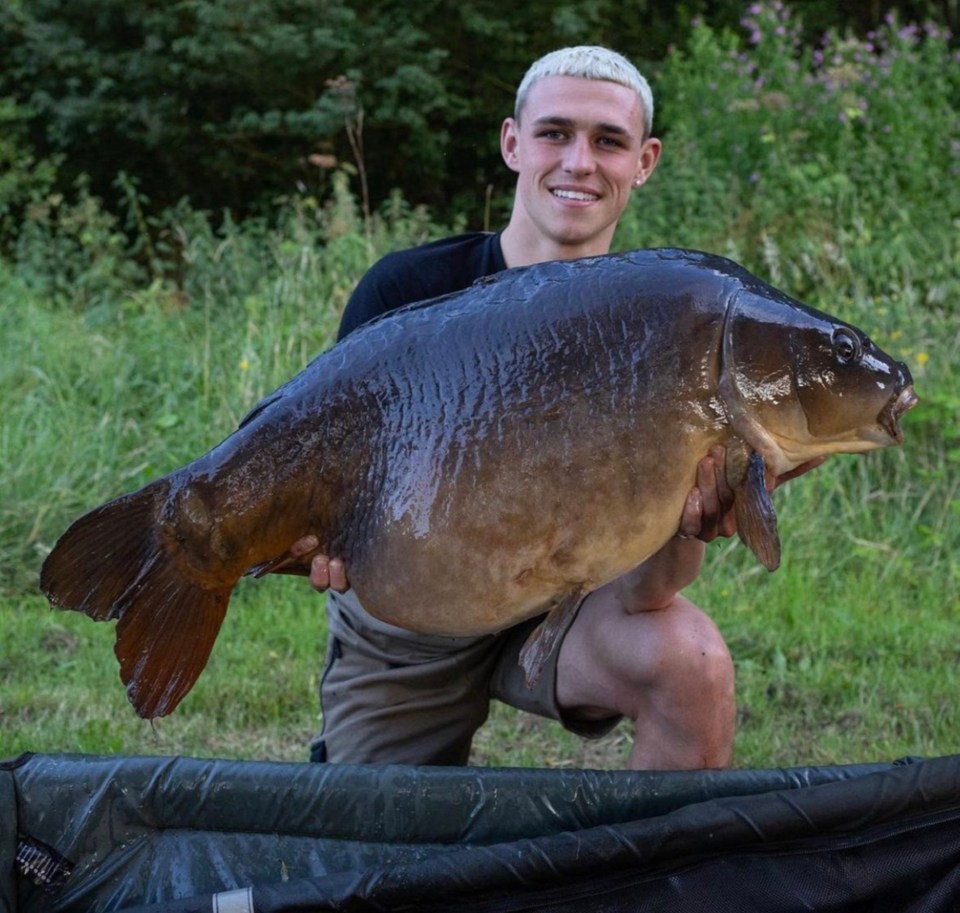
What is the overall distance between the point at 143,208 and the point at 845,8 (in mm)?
5526

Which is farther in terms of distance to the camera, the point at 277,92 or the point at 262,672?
the point at 277,92

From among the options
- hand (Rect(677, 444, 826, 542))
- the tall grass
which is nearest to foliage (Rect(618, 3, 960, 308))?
the tall grass

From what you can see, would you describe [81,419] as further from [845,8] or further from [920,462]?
[845,8]

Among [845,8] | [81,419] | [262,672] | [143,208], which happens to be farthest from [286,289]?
[845,8]

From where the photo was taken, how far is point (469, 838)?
1.81m

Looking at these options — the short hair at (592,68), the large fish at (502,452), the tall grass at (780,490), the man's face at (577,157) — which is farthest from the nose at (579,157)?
the tall grass at (780,490)

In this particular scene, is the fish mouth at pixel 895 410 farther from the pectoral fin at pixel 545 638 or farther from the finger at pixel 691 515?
the pectoral fin at pixel 545 638

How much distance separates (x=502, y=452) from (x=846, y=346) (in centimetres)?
42

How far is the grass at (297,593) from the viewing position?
2.78 meters

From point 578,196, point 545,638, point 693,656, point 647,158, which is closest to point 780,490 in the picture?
point 647,158

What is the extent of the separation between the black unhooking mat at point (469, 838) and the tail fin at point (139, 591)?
277mm

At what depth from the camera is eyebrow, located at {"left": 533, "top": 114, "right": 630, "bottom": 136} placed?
227 centimetres

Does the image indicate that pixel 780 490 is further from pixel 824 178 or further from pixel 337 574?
pixel 337 574

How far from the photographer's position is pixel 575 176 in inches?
88.8
